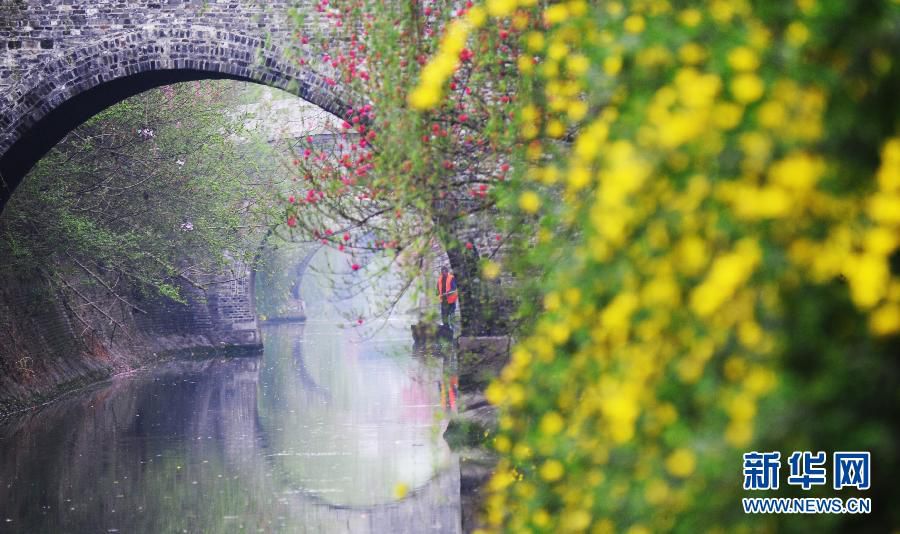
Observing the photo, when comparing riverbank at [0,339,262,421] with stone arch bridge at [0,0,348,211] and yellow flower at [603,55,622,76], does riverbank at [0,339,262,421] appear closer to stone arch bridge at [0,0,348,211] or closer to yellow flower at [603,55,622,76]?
stone arch bridge at [0,0,348,211]

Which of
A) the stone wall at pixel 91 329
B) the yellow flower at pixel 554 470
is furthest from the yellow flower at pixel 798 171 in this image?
the stone wall at pixel 91 329

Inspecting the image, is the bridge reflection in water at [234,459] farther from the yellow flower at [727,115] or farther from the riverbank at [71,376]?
the yellow flower at [727,115]

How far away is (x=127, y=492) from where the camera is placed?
977 cm

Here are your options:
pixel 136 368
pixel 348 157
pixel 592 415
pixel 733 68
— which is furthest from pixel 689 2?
pixel 136 368

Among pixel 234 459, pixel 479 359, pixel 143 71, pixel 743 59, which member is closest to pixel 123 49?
pixel 143 71

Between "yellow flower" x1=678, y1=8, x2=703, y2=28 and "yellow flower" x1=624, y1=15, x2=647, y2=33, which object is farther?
"yellow flower" x1=624, y1=15, x2=647, y2=33

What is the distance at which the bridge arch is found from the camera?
11742 millimetres

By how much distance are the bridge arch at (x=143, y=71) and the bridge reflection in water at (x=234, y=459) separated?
2.90 meters

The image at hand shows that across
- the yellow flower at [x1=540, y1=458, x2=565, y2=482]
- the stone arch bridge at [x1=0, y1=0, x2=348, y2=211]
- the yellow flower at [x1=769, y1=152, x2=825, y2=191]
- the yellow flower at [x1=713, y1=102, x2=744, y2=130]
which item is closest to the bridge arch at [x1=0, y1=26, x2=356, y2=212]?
the stone arch bridge at [x1=0, y1=0, x2=348, y2=211]

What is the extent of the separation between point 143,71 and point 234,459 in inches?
151

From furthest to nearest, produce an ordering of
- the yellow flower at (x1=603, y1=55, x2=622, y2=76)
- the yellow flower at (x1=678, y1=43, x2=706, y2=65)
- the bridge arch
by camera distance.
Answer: the bridge arch < the yellow flower at (x1=603, y1=55, x2=622, y2=76) < the yellow flower at (x1=678, y1=43, x2=706, y2=65)

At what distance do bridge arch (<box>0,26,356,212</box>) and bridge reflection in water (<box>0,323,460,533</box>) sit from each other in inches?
114

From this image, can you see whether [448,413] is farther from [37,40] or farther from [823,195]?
[823,195]

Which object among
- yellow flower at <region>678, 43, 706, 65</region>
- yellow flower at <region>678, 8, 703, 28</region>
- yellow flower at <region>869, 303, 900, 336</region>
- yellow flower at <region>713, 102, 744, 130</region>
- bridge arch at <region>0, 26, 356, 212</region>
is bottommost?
yellow flower at <region>869, 303, 900, 336</region>
